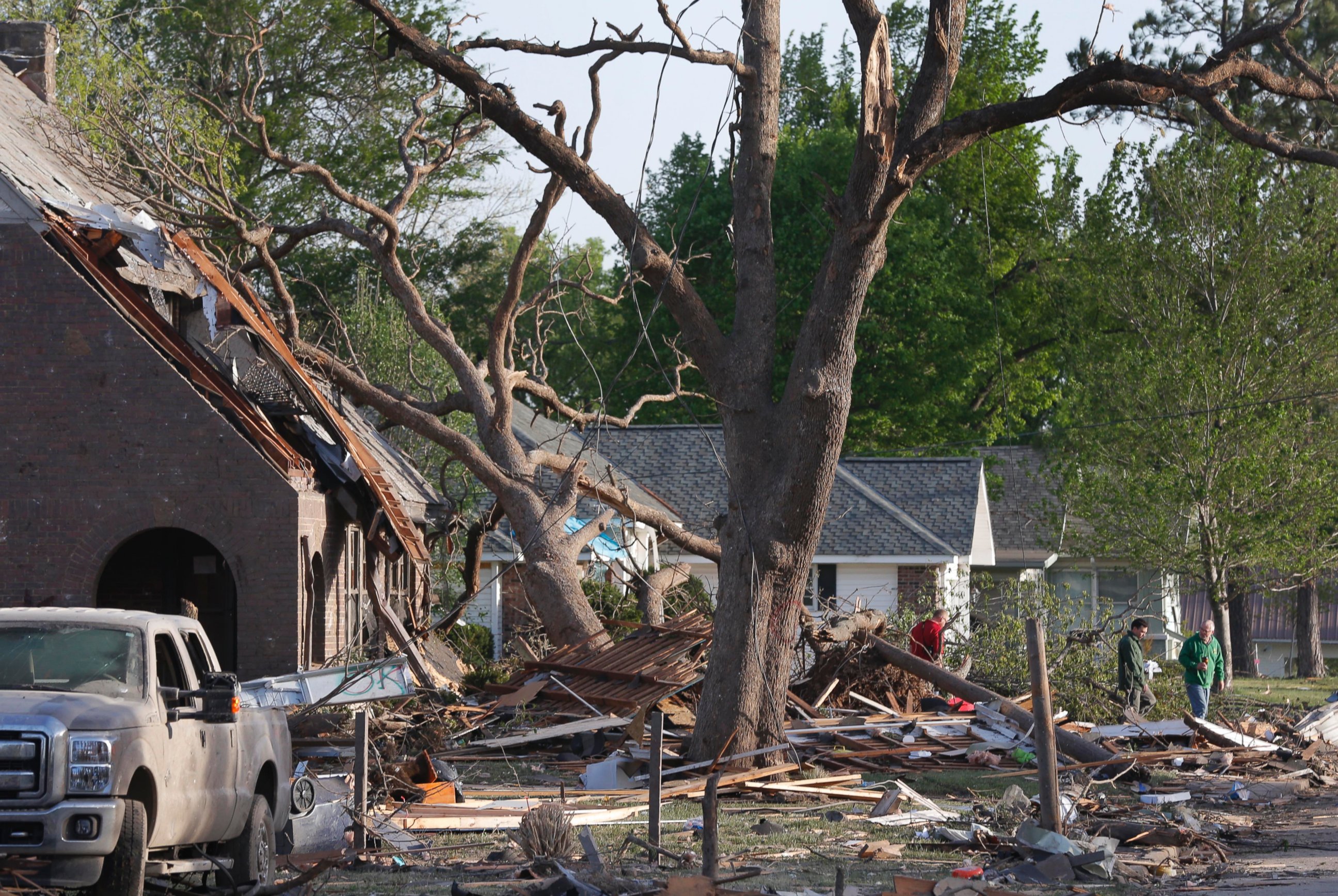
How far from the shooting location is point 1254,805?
13.7 m

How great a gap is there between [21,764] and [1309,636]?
124 ft

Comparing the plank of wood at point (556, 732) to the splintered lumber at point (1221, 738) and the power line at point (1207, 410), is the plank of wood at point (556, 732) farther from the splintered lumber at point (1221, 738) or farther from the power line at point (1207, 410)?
the power line at point (1207, 410)

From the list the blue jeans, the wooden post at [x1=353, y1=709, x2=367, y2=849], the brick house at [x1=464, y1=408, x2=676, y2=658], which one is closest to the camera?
the wooden post at [x1=353, y1=709, x2=367, y2=849]

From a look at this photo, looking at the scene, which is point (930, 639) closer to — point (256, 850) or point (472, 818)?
point (472, 818)

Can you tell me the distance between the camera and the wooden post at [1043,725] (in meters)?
9.21

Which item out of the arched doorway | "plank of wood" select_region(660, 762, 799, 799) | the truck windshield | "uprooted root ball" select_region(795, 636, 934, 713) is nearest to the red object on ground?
"uprooted root ball" select_region(795, 636, 934, 713)

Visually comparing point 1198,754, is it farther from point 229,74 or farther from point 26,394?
point 229,74

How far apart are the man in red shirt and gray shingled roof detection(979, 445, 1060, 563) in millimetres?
17193

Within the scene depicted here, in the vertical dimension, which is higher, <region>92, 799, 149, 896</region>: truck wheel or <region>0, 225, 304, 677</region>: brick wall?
<region>0, 225, 304, 677</region>: brick wall

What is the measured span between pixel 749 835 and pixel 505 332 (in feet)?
40.0

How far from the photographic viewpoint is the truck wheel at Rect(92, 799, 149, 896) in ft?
23.8

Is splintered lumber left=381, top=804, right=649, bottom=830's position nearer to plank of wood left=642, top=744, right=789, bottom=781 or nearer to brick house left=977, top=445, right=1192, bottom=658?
plank of wood left=642, top=744, right=789, bottom=781

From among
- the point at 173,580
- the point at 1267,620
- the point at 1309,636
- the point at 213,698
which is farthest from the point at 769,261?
the point at 1267,620

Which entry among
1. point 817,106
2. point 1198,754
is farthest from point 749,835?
point 817,106
